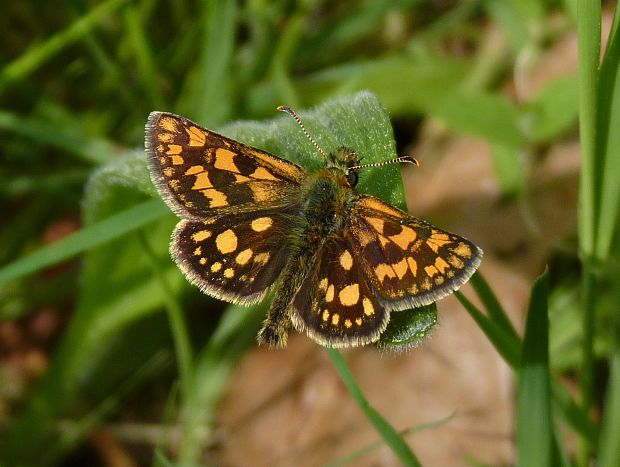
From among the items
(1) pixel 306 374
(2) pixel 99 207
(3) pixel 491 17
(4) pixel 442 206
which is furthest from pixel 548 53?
(2) pixel 99 207

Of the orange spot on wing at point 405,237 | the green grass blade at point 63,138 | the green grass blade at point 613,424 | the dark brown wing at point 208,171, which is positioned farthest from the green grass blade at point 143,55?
the green grass blade at point 613,424

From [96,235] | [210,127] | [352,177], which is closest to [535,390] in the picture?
[352,177]

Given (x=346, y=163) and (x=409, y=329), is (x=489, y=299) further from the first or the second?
(x=346, y=163)

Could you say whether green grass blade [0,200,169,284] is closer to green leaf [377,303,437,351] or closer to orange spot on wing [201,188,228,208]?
orange spot on wing [201,188,228,208]

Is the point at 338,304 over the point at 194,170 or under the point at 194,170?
under

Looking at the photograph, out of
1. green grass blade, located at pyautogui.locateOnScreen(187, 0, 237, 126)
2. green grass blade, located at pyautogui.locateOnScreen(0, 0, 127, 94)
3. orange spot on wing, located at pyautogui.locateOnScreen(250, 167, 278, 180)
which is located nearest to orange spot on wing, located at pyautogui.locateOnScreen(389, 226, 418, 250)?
orange spot on wing, located at pyautogui.locateOnScreen(250, 167, 278, 180)

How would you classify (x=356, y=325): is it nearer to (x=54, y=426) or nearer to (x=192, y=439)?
(x=192, y=439)
